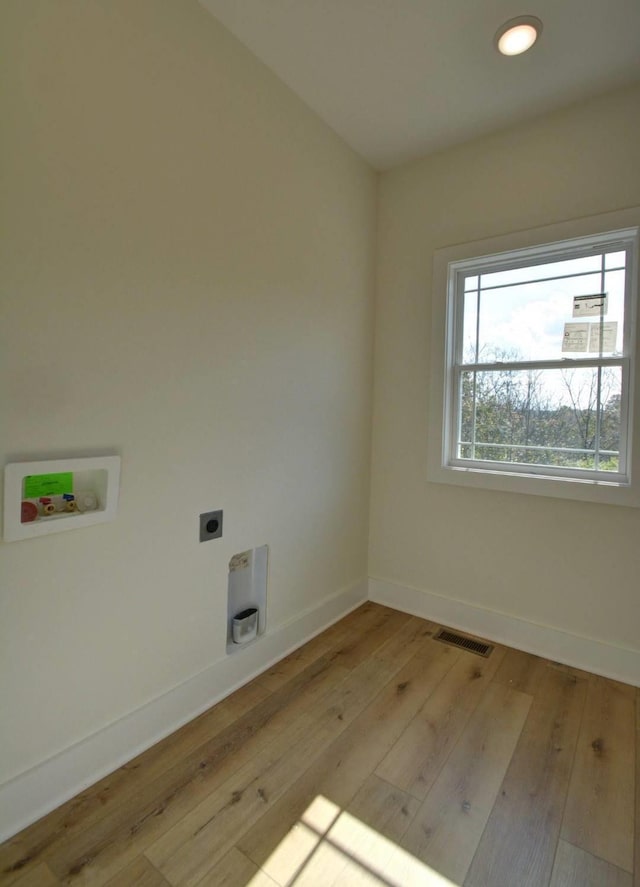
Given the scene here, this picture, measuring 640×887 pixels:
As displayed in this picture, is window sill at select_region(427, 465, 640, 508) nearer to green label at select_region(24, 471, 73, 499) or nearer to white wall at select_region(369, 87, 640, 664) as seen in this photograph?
white wall at select_region(369, 87, 640, 664)

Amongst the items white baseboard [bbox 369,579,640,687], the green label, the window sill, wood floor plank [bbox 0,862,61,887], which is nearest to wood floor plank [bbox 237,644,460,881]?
white baseboard [bbox 369,579,640,687]

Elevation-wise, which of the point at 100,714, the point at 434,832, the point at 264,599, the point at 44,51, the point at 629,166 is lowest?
the point at 434,832

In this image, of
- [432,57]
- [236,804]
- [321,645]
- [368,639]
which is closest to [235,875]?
[236,804]

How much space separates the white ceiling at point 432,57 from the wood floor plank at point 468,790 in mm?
2788

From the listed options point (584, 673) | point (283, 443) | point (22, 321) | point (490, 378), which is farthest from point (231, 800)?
point (490, 378)

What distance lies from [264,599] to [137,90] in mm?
2087

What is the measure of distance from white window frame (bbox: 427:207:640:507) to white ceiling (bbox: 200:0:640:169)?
23.5 inches

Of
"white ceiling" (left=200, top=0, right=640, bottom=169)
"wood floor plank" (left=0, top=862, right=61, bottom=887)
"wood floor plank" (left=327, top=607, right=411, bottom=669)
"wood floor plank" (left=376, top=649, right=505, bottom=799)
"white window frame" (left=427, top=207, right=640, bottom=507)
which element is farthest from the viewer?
"wood floor plank" (left=327, top=607, right=411, bottom=669)

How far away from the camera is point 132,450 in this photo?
1.50 metres

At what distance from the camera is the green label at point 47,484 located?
4.10 feet

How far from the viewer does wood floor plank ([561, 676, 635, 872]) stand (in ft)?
4.25

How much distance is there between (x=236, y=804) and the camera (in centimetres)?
137

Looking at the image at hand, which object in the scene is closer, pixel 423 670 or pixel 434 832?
pixel 434 832

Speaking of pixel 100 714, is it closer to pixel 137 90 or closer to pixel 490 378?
pixel 137 90
